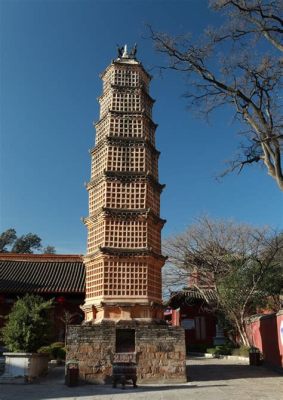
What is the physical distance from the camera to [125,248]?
15148 mm

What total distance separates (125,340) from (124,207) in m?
4.88

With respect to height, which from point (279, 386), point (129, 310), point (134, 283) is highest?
point (134, 283)

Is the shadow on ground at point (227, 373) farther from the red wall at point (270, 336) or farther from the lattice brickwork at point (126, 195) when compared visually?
the lattice brickwork at point (126, 195)

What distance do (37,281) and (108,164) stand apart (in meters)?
12.4

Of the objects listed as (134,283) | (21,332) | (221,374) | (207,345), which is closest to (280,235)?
(207,345)

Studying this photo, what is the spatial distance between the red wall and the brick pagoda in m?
5.27

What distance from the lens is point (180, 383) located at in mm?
13352

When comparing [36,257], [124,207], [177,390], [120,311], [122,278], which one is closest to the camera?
[177,390]

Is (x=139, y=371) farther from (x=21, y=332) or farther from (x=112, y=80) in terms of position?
(x=112, y=80)

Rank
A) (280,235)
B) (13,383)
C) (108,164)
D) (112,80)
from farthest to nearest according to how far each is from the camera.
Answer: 1. (280,235)
2. (112,80)
3. (108,164)
4. (13,383)

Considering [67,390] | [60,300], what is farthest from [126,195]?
[60,300]

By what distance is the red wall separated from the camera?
663 inches

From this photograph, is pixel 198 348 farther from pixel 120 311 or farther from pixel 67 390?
pixel 67 390

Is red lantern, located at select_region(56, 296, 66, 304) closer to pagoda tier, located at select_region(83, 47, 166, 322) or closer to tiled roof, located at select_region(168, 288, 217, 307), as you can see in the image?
pagoda tier, located at select_region(83, 47, 166, 322)
